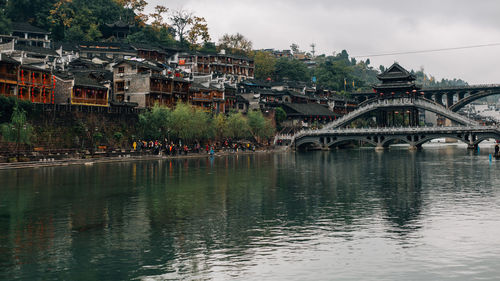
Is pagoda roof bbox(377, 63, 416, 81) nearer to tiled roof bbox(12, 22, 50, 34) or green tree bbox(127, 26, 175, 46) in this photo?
green tree bbox(127, 26, 175, 46)

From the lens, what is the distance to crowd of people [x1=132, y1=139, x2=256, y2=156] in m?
87.8

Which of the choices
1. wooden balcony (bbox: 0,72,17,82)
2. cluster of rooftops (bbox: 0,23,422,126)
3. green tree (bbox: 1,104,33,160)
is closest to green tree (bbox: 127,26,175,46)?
cluster of rooftops (bbox: 0,23,422,126)

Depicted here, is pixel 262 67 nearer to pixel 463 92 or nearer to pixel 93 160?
pixel 463 92

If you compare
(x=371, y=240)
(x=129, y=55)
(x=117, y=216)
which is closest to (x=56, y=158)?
(x=117, y=216)

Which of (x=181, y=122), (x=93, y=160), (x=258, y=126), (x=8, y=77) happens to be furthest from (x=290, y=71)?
(x=8, y=77)

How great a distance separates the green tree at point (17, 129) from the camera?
65.4 m

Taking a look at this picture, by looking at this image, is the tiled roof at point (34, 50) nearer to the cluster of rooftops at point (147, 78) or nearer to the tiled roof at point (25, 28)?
the cluster of rooftops at point (147, 78)

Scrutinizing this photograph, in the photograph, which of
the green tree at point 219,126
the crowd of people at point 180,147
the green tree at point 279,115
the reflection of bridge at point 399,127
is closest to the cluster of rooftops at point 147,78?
the green tree at point 279,115

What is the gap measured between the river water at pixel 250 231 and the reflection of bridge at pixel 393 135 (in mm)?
67060

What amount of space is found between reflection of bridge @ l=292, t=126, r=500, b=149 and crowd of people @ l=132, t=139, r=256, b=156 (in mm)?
18980

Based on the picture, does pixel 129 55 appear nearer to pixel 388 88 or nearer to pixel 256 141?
pixel 256 141

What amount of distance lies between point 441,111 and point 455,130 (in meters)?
7.56

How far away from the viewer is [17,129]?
218 ft

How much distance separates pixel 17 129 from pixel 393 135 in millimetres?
83261
